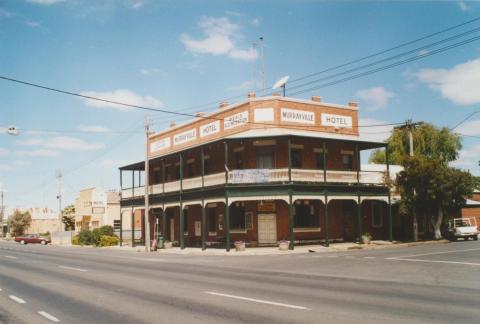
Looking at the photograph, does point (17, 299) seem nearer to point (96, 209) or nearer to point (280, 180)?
point (280, 180)

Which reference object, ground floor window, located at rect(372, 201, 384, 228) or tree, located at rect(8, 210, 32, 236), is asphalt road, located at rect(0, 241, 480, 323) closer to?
ground floor window, located at rect(372, 201, 384, 228)

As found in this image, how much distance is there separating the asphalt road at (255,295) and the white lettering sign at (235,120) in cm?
1596

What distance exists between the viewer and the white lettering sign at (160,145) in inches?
1698

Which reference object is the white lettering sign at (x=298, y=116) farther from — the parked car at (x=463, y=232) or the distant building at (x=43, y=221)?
the distant building at (x=43, y=221)

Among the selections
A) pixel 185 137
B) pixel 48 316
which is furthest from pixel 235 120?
pixel 48 316

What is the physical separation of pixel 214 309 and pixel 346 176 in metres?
23.1

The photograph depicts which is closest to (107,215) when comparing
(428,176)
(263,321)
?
(428,176)

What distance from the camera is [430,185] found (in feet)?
103

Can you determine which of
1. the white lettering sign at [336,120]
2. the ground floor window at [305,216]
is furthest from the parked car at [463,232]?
the white lettering sign at [336,120]

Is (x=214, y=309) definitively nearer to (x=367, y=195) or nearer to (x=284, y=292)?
(x=284, y=292)

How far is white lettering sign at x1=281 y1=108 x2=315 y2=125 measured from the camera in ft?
106

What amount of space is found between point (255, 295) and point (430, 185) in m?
24.0

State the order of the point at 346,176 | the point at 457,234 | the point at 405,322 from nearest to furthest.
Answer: the point at 405,322 → the point at 346,176 → the point at 457,234

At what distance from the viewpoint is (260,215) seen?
3103cm
